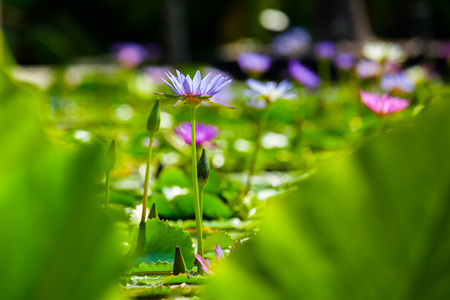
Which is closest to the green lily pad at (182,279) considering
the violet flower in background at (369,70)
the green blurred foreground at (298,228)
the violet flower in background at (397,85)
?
the green blurred foreground at (298,228)

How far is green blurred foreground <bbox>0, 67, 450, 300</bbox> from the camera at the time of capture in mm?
200

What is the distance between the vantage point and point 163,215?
3.00ft

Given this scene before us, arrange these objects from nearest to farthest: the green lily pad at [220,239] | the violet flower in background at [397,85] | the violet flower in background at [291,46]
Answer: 1. the green lily pad at [220,239]
2. the violet flower in background at [397,85]
3. the violet flower in background at [291,46]

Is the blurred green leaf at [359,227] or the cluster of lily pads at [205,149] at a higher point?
the cluster of lily pads at [205,149]

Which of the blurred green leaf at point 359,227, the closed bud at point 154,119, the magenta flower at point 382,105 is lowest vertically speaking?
the blurred green leaf at point 359,227

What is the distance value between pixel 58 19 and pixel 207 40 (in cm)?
269

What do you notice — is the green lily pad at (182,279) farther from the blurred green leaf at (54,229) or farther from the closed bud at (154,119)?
the blurred green leaf at (54,229)

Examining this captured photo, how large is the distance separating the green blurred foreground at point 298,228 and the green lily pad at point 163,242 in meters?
0.40

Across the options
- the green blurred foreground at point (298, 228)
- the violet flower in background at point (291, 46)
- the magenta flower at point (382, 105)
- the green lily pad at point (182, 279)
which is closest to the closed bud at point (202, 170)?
the green lily pad at point (182, 279)

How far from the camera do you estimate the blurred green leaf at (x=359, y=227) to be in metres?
0.21

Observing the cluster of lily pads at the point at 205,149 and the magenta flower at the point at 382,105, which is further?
the magenta flower at the point at 382,105

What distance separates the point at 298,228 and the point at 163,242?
0.44 meters

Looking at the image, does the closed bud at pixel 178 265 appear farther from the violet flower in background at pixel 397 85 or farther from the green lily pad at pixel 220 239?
the violet flower in background at pixel 397 85

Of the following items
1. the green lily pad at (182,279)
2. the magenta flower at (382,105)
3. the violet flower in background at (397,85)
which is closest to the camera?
the green lily pad at (182,279)
